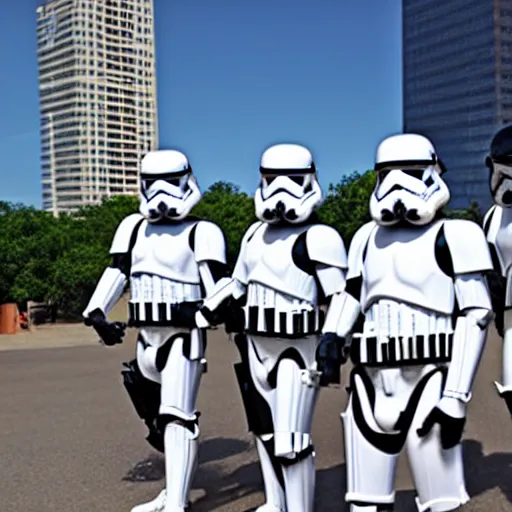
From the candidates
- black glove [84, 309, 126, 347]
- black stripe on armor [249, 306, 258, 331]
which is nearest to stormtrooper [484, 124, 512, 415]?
black stripe on armor [249, 306, 258, 331]

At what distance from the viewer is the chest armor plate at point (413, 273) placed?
3730 millimetres

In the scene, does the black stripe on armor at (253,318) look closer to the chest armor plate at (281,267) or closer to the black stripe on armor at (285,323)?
the black stripe on armor at (285,323)

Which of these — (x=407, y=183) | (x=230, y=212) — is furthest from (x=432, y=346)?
(x=230, y=212)

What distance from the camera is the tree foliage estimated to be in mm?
14945

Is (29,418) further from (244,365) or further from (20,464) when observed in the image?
(244,365)

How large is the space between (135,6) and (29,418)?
46.9 meters

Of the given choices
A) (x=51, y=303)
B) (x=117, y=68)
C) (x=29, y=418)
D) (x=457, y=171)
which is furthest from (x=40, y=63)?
(x=29, y=418)

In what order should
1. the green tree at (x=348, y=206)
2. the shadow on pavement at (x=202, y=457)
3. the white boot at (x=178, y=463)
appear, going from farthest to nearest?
the green tree at (x=348, y=206), the shadow on pavement at (x=202, y=457), the white boot at (x=178, y=463)

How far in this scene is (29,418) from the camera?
25.6 feet

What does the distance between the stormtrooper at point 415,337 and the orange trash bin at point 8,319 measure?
38.7 ft

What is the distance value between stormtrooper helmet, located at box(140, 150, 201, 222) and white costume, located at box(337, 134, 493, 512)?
1426mm

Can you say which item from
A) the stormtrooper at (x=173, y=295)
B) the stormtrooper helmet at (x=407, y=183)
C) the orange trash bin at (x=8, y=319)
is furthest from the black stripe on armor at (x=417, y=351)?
the orange trash bin at (x=8, y=319)

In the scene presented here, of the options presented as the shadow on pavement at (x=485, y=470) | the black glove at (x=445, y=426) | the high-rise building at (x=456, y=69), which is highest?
the high-rise building at (x=456, y=69)

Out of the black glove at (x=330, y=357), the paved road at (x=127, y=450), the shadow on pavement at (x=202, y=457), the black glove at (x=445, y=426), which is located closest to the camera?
the black glove at (x=445, y=426)
